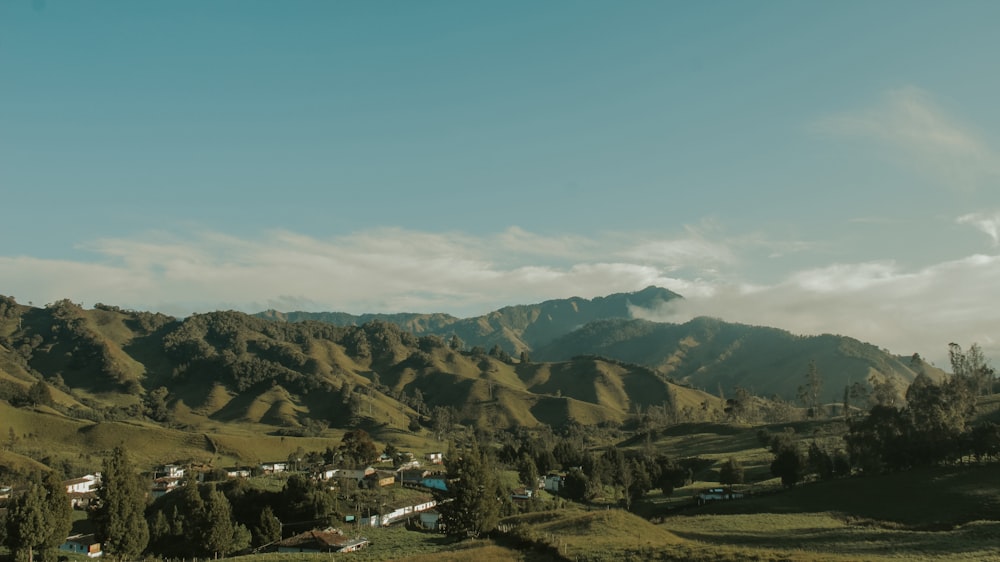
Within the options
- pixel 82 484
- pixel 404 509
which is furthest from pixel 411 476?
pixel 82 484

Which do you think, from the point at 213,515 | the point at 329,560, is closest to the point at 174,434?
the point at 213,515

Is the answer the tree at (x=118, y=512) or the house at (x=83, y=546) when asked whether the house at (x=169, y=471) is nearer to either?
the house at (x=83, y=546)

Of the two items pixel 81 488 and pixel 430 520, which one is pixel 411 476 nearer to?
pixel 430 520

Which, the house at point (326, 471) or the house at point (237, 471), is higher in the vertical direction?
the house at point (326, 471)

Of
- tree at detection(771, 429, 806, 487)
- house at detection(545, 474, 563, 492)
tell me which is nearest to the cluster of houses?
house at detection(545, 474, 563, 492)

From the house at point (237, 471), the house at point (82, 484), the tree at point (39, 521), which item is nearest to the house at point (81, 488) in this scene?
the house at point (82, 484)
